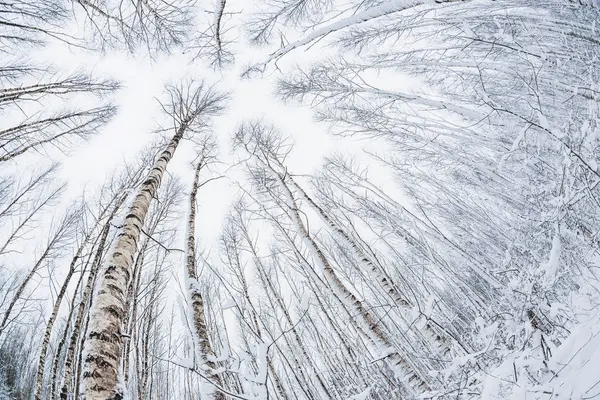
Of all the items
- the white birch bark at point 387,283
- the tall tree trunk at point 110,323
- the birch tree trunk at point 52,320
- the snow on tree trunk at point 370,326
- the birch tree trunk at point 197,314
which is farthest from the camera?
the birch tree trunk at point 52,320

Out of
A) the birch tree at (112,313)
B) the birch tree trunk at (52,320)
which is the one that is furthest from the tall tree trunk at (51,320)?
the birch tree at (112,313)

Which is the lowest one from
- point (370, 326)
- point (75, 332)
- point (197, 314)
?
point (370, 326)

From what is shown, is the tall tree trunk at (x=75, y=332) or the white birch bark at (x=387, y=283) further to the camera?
the tall tree trunk at (x=75, y=332)

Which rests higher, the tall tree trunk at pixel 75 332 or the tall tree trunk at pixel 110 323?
the tall tree trunk at pixel 75 332

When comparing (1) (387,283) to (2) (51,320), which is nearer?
(1) (387,283)

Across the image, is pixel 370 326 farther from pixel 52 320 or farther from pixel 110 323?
pixel 52 320

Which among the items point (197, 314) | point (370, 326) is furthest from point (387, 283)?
point (197, 314)

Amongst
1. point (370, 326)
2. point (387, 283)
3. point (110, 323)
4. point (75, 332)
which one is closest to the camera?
point (110, 323)

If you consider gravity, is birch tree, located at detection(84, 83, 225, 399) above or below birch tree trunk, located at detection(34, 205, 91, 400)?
below

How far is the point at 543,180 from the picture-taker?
4070mm

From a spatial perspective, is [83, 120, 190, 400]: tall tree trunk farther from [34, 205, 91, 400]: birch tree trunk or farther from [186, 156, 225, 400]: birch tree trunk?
[34, 205, 91, 400]: birch tree trunk

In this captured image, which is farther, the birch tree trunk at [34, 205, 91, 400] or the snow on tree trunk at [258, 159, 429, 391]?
the birch tree trunk at [34, 205, 91, 400]

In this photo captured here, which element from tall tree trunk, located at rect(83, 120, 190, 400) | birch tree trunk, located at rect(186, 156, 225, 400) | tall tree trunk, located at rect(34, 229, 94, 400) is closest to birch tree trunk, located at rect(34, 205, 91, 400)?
tall tree trunk, located at rect(34, 229, 94, 400)

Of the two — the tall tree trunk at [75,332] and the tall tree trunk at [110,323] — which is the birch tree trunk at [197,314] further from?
the tall tree trunk at [75,332]
